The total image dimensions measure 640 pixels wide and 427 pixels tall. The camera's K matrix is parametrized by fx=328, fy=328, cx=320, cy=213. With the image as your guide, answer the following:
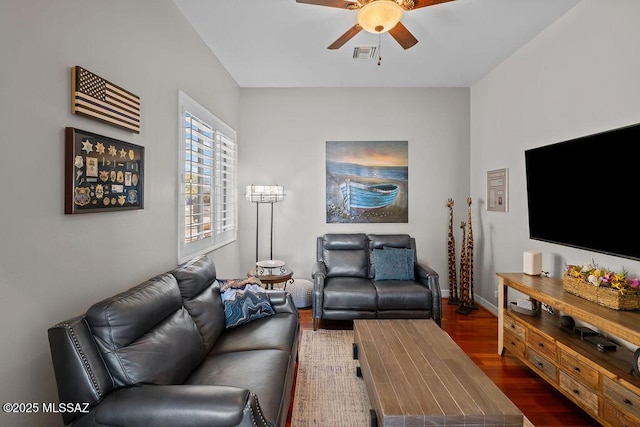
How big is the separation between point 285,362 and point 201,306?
699mm

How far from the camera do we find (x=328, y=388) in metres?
2.49

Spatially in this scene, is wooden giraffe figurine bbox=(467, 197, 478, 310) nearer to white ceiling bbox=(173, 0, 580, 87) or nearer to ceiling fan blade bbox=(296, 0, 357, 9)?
white ceiling bbox=(173, 0, 580, 87)

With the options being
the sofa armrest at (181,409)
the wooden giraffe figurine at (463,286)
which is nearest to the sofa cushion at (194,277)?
the sofa armrest at (181,409)

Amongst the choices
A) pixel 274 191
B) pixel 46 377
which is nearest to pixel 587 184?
pixel 274 191

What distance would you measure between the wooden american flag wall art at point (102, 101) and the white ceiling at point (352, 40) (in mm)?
1215

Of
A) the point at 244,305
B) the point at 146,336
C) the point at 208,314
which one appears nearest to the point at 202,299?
the point at 208,314

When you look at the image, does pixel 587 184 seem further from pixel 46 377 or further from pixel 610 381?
pixel 46 377

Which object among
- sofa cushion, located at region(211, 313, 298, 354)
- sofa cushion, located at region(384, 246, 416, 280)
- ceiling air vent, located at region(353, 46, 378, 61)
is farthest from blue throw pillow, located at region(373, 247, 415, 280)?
ceiling air vent, located at region(353, 46, 378, 61)

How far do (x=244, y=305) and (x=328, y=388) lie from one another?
0.90 meters

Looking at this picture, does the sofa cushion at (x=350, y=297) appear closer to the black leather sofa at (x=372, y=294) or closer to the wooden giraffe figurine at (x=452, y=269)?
the black leather sofa at (x=372, y=294)

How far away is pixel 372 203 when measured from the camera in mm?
4684

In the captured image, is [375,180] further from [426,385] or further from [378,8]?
[426,385]

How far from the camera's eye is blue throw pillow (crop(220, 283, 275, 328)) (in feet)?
8.17

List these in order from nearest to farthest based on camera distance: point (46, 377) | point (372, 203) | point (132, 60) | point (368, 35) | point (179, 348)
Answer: point (46, 377)
point (179, 348)
point (132, 60)
point (368, 35)
point (372, 203)
